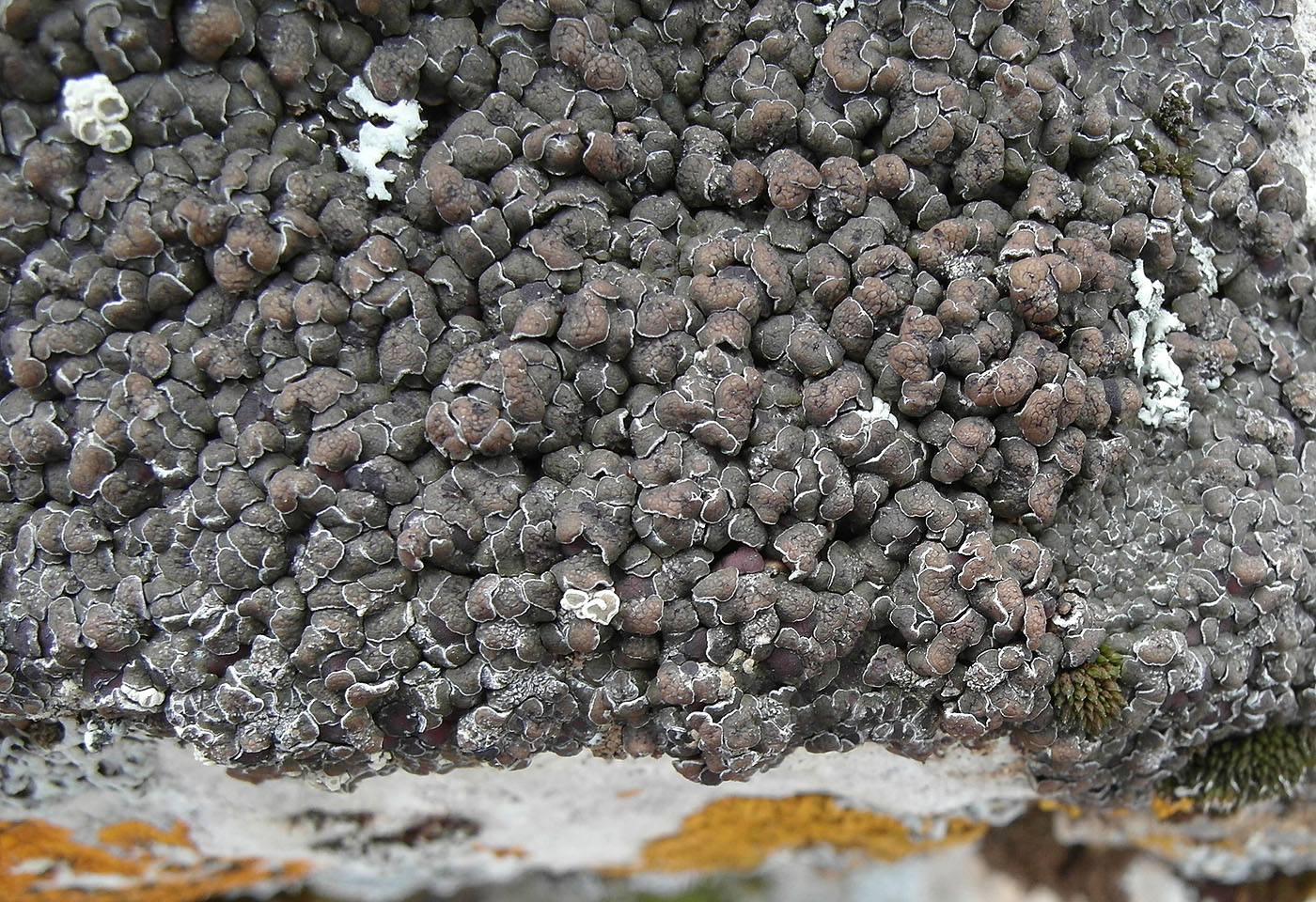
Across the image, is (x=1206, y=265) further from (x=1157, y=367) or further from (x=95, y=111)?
(x=95, y=111)

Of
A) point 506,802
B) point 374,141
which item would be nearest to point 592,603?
point 374,141

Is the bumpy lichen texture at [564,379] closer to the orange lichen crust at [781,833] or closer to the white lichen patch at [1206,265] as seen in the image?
the white lichen patch at [1206,265]

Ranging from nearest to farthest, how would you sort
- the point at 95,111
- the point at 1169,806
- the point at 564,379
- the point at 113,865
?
the point at 95,111, the point at 564,379, the point at 1169,806, the point at 113,865

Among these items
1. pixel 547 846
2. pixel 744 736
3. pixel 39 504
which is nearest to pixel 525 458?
pixel 744 736

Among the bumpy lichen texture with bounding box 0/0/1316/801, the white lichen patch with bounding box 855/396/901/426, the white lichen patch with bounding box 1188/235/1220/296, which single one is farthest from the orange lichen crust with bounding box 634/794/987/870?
the white lichen patch with bounding box 1188/235/1220/296

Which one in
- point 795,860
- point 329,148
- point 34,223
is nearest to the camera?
point 34,223

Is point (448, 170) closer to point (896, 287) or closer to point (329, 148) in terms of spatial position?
point (329, 148)

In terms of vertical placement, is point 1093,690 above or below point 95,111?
below
